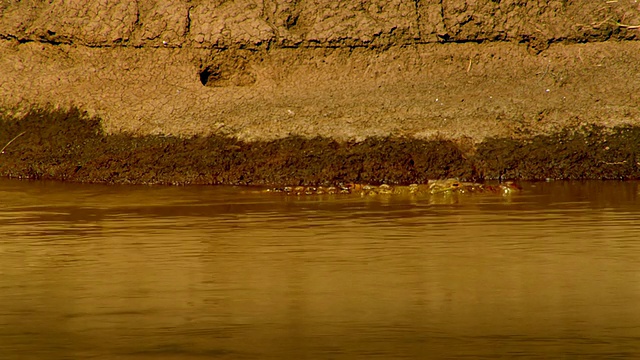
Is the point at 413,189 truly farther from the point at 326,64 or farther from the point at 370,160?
the point at 326,64

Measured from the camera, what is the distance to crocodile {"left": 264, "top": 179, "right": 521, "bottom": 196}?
10.5m

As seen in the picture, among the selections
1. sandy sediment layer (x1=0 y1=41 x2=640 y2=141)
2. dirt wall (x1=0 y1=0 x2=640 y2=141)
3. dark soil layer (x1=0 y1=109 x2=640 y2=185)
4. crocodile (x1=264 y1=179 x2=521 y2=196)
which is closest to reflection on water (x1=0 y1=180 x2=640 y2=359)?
crocodile (x1=264 y1=179 x2=521 y2=196)

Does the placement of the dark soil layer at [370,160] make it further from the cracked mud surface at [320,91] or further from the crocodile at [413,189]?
the crocodile at [413,189]

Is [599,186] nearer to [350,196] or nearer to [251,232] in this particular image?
[350,196]

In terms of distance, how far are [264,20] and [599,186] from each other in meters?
3.93

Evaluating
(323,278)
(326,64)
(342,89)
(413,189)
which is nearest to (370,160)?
(413,189)

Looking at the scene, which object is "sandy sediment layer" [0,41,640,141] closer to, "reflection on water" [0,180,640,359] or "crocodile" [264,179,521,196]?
"crocodile" [264,179,521,196]

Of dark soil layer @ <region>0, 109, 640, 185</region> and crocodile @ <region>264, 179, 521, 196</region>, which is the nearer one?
crocodile @ <region>264, 179, 521, 196</region>

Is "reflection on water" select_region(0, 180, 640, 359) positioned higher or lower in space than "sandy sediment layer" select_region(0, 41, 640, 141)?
lower

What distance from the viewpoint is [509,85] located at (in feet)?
39.6

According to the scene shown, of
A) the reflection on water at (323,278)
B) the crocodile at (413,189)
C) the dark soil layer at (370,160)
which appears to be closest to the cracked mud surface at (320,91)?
the dark soil layer at (370,160)

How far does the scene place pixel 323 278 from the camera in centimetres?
665

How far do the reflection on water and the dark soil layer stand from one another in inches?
45.9

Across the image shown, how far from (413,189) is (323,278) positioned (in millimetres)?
4106
